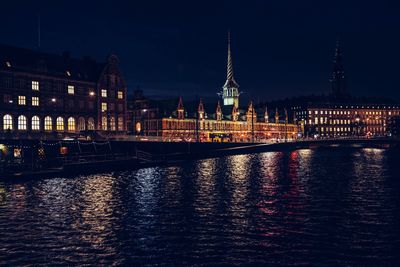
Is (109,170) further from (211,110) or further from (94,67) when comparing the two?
(211,110)

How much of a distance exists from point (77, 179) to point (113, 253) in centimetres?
3540

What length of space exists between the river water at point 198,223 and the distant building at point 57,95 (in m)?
37.5

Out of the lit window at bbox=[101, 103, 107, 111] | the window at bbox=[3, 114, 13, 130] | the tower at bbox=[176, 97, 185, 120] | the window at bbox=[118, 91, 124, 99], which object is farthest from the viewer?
the tower at bbox=[176, 97, 185, 120]

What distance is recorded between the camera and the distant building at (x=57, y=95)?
8819 centimetres

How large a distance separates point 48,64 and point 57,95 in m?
7.72

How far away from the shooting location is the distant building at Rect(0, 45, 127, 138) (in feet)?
289

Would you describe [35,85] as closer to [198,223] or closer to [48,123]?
[48,123]

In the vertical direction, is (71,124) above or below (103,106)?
below

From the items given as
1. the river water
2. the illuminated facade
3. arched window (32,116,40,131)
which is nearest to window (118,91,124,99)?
the illuminated facade

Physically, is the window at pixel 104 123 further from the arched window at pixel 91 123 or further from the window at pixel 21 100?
the window at pixel 21 100

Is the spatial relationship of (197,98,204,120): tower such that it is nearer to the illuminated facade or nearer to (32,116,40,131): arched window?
the illuminated facade

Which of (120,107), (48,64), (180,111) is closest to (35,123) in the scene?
(48,64)

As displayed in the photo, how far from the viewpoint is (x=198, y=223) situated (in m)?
32.6

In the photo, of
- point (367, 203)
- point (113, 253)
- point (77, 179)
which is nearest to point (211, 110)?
point (77, 179)
